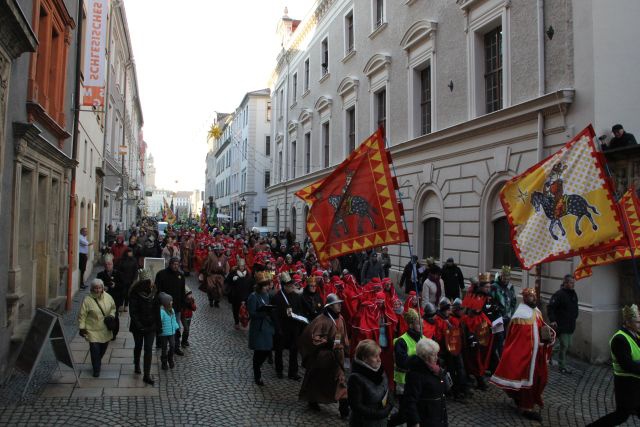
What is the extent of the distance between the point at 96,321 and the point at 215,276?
6.68 metres

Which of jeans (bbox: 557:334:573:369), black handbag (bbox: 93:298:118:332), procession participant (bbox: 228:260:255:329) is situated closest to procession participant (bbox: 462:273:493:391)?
jeans (bbox: 557:334:573:369)

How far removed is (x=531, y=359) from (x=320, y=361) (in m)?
2.68

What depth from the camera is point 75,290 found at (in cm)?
1538

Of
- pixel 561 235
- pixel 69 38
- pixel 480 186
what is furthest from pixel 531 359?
pixel 69 38

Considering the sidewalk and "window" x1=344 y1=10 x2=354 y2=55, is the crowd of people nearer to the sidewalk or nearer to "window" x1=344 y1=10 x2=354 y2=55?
the sidewalk

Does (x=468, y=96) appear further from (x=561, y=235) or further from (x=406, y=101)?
(x=561, y=235)

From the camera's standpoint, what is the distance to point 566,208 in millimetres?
6922

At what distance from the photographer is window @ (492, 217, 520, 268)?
12.8 metres

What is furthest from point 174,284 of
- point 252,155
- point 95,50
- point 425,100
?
point 252,155

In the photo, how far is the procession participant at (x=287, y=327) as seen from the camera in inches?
325

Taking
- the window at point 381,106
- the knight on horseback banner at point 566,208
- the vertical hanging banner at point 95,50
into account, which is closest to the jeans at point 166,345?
the knight on horseback banner at point 566,208

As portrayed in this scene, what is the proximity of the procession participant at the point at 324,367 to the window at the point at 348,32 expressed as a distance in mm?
19443

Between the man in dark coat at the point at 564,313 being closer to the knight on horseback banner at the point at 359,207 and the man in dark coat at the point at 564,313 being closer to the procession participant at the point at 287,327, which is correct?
the knight on horseback banner at the point at 359,207

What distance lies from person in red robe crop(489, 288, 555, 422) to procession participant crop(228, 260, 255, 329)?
5638mm
